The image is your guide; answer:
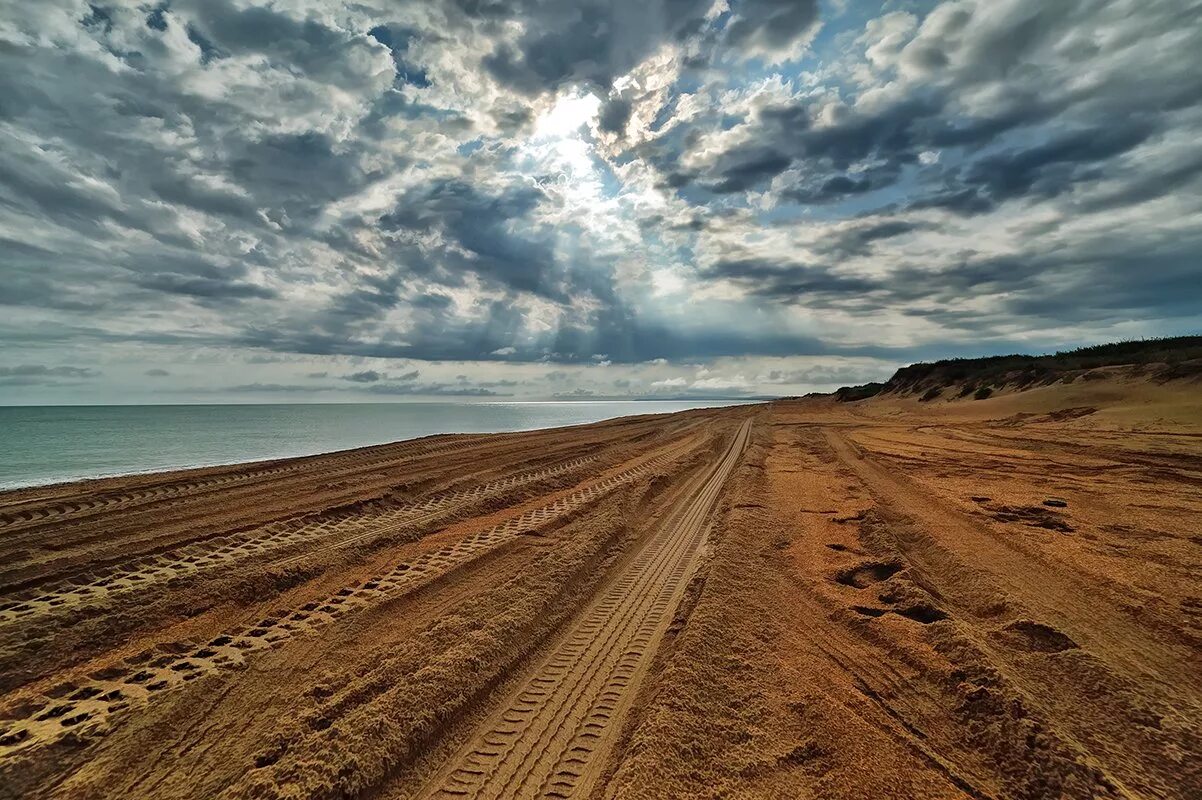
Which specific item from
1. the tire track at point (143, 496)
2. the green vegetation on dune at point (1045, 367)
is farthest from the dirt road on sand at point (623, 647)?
the green vegetation on dune at point (1045, 367)

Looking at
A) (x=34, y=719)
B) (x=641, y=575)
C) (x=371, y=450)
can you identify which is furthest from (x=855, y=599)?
(x=371, y=450)

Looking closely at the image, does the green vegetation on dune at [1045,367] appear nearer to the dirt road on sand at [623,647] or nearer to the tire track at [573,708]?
the dirt road on sand at [623,647]

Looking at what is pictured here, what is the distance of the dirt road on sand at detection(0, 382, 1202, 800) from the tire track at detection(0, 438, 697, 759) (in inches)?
1.3

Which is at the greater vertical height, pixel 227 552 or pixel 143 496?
pixel 143 496

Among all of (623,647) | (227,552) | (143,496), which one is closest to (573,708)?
(623,647)

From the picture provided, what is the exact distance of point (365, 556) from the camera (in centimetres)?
837

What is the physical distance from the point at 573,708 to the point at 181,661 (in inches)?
162

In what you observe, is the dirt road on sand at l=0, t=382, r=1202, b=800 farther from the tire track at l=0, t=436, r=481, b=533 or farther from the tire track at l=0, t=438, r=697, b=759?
the tire track at l=0, t=436, r=481, b=533

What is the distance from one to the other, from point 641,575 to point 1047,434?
63.1 ft

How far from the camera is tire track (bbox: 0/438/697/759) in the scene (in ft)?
13.5

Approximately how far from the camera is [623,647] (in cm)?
514

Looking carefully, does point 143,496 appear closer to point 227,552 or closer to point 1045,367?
point 227,552

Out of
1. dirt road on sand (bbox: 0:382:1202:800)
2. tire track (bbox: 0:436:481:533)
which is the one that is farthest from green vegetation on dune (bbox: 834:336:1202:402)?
tire track (bbox: 0:436:481:533)

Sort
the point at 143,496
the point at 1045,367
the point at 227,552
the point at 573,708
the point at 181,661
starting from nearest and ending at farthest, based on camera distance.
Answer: the point at 573,708
the point at 181,661
the point at 227,552
the point at 143,496
the point at 1045,367
